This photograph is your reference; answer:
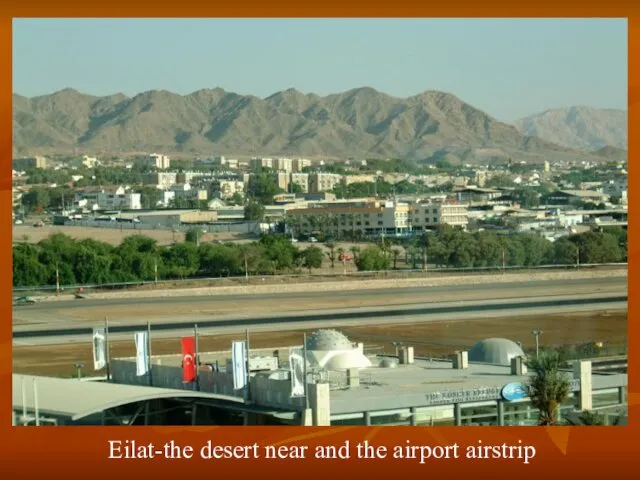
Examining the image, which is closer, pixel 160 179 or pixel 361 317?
pixel 361 317

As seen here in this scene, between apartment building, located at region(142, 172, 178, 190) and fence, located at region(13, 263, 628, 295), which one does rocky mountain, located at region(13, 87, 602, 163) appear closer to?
apartment building, located at region(142, 172, 178, 190)

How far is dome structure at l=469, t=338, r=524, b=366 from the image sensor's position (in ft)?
56.6

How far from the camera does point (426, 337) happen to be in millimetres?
29422

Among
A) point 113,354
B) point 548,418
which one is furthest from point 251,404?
point 113,354

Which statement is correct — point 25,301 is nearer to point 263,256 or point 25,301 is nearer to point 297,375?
point 263,256

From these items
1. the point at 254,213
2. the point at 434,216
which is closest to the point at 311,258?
the point at 434,216

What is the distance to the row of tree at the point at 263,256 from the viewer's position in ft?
153

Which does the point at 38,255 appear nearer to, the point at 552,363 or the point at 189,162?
the point at 552,363

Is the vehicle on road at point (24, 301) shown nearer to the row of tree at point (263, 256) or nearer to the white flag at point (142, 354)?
the row of tree at point (263, 256)

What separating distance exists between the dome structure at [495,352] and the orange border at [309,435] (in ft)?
26.0

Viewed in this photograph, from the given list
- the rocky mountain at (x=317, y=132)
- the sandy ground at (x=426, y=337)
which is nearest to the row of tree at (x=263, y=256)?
the sandy ground at (x=426, y=337)

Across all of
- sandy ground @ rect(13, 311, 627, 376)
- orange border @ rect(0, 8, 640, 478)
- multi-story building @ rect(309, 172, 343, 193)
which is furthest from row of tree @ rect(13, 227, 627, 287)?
multi-story building @ rect(309, 172, 343, 193)

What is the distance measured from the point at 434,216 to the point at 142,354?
5617 cm

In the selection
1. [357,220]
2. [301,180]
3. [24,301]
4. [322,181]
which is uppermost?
[301,180]
